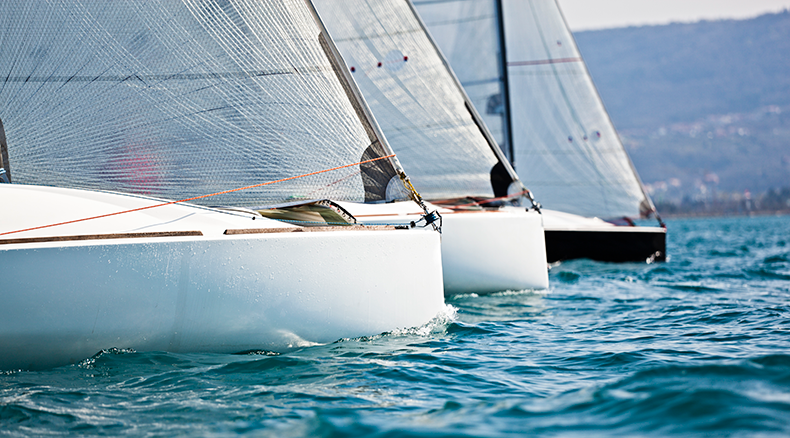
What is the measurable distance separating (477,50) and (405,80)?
448 cm

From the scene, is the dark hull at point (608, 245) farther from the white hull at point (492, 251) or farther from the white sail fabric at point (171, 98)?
the white sail fabric at point (171, 98)

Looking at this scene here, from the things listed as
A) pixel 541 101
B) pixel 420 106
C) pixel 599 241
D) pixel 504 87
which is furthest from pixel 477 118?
pixel 541 101

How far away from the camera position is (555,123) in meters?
12.3

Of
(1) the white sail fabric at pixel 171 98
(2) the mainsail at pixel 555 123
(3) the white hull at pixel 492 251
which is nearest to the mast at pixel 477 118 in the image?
(3) the white hull at pixel 492 251

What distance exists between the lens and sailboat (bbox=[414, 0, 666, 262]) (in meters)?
12.0

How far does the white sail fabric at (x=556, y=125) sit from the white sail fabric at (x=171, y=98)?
26.8ft

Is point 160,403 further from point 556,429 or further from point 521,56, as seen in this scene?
point 521,56

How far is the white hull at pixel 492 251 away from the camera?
22.2 ft

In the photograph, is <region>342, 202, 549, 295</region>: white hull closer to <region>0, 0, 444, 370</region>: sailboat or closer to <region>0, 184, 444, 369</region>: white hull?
<region>0, 0, 444, 370</region>: sailboat

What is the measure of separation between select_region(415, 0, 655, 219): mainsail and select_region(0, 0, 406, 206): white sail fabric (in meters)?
8.07

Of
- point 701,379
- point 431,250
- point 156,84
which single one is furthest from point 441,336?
point 156,84

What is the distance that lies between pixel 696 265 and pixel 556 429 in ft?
30.1

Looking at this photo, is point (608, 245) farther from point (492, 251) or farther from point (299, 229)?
point (299, 229)

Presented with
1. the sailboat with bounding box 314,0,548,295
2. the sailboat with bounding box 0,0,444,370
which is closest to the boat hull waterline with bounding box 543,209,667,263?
the sailboat with bounding box 314,0,548,295
